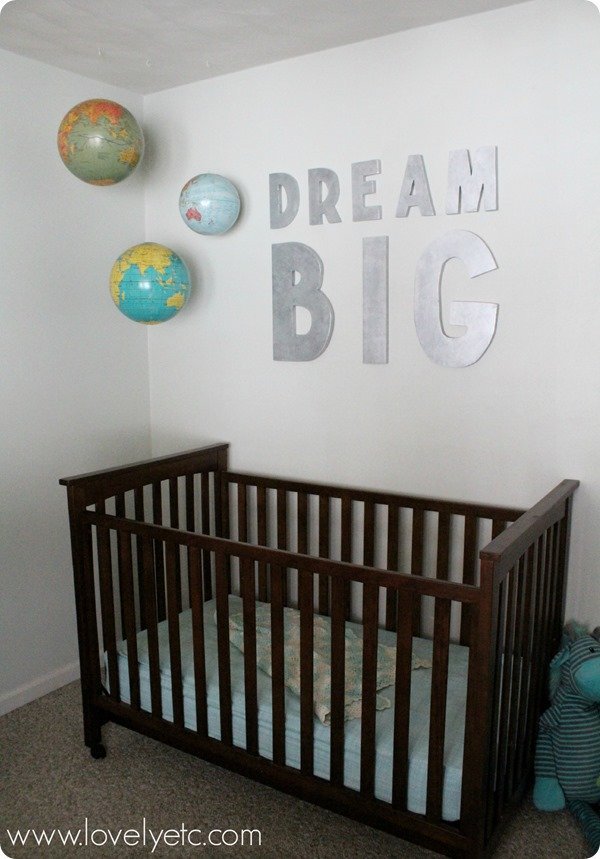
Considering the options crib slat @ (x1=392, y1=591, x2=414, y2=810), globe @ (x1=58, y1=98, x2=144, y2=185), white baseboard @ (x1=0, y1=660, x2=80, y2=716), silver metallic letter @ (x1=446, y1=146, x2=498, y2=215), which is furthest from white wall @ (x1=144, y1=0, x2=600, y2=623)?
white baseboard @ (x1=0, y1=660, x2=80, y2=716)

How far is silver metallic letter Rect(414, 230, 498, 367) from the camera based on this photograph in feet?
7.20

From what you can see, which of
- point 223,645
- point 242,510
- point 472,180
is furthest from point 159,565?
point 472,180

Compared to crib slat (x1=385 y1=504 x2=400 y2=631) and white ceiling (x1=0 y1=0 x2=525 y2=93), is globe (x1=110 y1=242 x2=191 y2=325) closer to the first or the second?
white ceiling (x1=0 y1=0 x2=525 y2=93)

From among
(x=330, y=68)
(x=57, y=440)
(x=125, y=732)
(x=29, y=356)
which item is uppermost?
(x=330, y=68)

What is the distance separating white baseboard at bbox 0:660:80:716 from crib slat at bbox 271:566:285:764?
1139 mm

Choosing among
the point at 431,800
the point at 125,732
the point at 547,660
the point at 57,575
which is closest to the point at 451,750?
the point at 431,800

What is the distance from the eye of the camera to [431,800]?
1661 millimetres

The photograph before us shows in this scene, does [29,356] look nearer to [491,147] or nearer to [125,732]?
[125,732]

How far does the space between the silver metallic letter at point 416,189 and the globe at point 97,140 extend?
890 millimetres

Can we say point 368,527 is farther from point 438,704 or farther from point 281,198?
point 281,198

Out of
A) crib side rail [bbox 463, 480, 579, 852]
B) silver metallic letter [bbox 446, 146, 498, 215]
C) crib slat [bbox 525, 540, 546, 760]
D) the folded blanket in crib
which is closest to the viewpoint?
crib side rail [bbox 463, 480, 579, 852]

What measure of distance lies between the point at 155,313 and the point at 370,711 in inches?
57.9

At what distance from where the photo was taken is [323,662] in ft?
6.91

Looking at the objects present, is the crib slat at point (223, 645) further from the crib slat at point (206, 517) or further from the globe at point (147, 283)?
the globe at point (147, 283)
